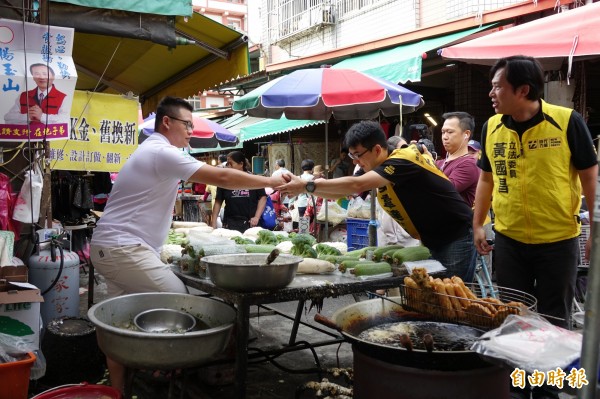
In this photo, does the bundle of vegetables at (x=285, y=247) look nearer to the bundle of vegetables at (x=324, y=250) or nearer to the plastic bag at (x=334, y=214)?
the bundle of vegetables at (x=324, y=250)

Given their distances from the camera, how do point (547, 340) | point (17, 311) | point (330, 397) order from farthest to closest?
point (17, 311)
point (330, 397)
point (547, 340)

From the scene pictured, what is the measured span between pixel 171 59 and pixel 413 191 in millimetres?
5077

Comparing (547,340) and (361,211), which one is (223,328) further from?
(361,211)

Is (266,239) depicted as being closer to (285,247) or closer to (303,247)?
(285,247)

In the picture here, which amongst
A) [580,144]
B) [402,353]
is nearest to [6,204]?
[402,353]

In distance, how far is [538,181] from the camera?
3.48 metres

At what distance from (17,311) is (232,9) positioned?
4497 centimetres

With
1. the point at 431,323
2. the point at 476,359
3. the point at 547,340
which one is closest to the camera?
the point at 547,340

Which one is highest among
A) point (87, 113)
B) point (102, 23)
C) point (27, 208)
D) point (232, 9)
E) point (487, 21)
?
point (232, 9)

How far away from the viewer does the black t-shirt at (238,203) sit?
25.8 ft

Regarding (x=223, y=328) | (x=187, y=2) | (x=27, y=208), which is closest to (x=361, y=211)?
(x=187, y=2)

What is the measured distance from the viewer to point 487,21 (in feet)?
29.9

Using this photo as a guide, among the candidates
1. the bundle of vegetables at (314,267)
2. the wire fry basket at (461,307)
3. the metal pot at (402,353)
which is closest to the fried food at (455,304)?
→ the wire fry basket at (461,307)

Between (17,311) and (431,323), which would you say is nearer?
(431,323)
